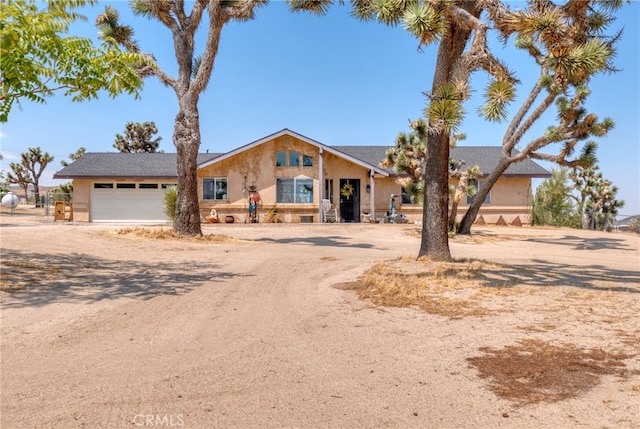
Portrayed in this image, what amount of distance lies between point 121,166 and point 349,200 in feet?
48.1

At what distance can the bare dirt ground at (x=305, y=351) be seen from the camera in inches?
127

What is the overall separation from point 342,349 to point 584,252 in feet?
43.6

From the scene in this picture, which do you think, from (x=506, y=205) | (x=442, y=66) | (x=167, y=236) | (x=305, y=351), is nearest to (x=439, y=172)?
(x=442, y=66)

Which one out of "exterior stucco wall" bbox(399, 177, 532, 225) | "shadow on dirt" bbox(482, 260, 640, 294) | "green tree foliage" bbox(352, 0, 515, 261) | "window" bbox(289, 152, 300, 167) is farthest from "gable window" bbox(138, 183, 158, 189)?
"shadow on dirt" bbox(482, 260, 640, 294)

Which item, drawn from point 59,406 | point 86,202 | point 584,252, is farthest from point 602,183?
point 59,406

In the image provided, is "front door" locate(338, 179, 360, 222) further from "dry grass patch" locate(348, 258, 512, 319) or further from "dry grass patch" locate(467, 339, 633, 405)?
"dry grass patch" locate(467, 339, 633, 405)

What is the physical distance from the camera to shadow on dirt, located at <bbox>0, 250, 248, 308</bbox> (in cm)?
682

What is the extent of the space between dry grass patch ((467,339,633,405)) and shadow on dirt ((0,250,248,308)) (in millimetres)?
5048

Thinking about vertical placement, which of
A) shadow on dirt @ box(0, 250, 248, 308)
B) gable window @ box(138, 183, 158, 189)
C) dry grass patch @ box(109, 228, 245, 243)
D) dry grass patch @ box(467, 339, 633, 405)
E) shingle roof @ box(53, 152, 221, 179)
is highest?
shingle roof @ box(53, 152, 221, 179)

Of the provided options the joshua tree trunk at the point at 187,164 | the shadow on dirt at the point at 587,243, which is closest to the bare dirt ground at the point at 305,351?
the joshua tree trunk at the point at 187,164

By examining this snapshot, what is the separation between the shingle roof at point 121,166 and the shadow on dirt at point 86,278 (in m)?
Result: 18.2

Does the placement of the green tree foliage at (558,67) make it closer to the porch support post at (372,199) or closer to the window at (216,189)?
the porch support post at (372,199)

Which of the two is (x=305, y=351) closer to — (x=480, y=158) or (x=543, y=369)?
(x=543, y=369)

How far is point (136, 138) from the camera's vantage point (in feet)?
168
